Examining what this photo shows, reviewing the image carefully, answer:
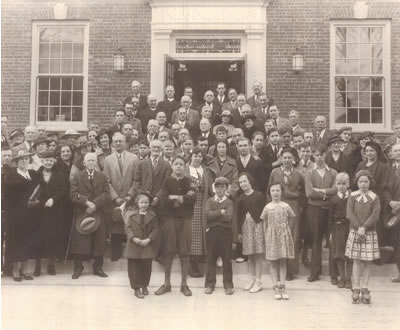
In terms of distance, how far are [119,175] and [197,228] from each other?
1.37 m

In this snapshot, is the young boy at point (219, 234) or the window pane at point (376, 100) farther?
the window pane at point (376, 100)

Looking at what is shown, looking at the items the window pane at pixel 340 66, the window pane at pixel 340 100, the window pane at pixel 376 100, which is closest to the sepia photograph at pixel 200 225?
the window pane at pixel 340 100

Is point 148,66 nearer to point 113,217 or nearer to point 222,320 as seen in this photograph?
point 113,217

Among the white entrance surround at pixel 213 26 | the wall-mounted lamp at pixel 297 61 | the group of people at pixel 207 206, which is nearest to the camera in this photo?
the group of people at pixel 207 206

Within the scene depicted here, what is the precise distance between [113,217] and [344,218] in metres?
2.89

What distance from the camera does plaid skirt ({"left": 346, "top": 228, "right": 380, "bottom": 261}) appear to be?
5895mm

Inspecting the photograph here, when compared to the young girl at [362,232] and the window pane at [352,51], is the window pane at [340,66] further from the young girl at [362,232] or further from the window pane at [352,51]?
the young girl at [362,232]

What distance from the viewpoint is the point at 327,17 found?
422 inches

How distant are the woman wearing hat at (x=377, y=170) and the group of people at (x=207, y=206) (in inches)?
0.6

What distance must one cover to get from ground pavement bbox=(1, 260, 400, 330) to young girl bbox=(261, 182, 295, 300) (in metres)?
0.31

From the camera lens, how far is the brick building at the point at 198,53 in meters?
10.7

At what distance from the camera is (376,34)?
35.5ft

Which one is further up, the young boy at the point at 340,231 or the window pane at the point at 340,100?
the window pane at the point at 340,100

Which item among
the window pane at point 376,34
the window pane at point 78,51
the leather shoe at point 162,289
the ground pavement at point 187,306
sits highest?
the window pane at point 376,34
